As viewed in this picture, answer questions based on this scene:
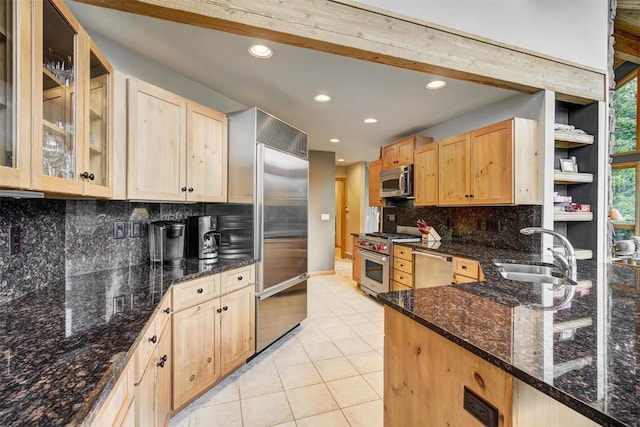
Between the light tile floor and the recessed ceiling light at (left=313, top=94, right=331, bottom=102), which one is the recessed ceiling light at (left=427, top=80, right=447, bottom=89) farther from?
the light tile floor

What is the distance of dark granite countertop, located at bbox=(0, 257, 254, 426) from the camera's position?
2.08 ft

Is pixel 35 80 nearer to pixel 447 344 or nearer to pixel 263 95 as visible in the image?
pixel 447 344

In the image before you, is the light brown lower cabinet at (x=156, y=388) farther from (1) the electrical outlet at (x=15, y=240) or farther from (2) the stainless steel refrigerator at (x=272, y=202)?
(2) the stainless steel refrigerator at (x=272, y=202)

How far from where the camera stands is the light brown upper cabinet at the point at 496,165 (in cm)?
260

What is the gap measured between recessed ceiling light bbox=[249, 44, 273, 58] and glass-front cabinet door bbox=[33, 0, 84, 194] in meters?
1.08

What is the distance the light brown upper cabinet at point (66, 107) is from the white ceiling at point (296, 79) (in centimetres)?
56

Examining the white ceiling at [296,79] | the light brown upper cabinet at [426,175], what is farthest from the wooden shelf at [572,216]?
the white ceiling at [296,79]

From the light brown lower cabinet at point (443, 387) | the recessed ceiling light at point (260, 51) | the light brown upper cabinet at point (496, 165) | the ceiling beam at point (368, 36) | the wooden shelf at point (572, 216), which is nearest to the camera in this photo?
the light brown lower cabinet at point (443, 387)

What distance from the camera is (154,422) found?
133 centimetres

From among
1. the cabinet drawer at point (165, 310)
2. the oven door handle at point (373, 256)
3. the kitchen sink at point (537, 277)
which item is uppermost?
the kitchen sink at point (537, 277)

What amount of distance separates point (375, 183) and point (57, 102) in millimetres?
4316

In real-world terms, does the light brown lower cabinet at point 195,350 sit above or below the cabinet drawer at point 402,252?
below

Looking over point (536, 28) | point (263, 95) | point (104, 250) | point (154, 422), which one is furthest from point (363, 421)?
point (536, 28)

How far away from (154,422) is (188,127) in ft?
5.99
